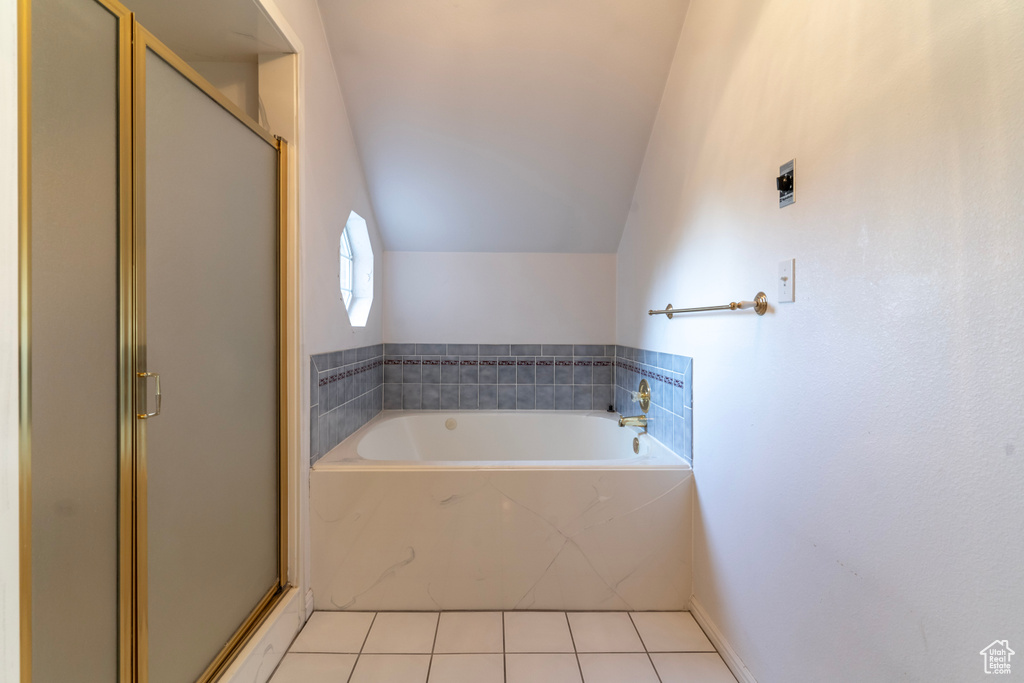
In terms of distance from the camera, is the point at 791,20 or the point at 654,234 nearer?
the point at 791,20

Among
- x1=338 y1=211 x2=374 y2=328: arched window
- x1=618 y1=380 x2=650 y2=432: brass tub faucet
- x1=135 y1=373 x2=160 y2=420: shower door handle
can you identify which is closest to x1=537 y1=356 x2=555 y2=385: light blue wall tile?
x1=618 y1=380 x2=650 y2=432: brass tub faucet

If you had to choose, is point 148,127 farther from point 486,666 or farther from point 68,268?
point 486,666

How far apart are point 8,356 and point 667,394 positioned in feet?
6.61

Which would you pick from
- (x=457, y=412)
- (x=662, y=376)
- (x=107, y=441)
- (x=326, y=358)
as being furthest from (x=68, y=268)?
(x=457, y=412)

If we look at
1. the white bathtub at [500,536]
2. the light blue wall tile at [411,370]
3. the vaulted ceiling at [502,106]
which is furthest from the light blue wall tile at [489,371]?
the white bathtub at [500,536]

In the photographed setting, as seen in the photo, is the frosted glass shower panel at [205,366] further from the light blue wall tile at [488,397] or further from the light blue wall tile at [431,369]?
the light blue wall tile at [488,397]

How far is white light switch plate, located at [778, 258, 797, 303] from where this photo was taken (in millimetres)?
1273

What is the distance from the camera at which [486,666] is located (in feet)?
5.19

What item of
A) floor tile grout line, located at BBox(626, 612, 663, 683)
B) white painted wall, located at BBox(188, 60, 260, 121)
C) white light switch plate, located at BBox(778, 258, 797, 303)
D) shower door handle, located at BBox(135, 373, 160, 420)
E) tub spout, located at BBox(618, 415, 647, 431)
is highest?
white painted wall, located at BBox(188, 60, 260, 121)

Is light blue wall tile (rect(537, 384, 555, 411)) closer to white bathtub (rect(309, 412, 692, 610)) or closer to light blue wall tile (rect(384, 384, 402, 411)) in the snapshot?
light blue wall tile (rect(384, 384, 402, 411))

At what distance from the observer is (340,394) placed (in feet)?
7.29

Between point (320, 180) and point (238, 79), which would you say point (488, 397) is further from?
point (238, 79)

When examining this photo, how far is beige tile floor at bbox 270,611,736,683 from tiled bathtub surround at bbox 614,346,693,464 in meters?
0.64

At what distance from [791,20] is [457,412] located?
7.90 feet
